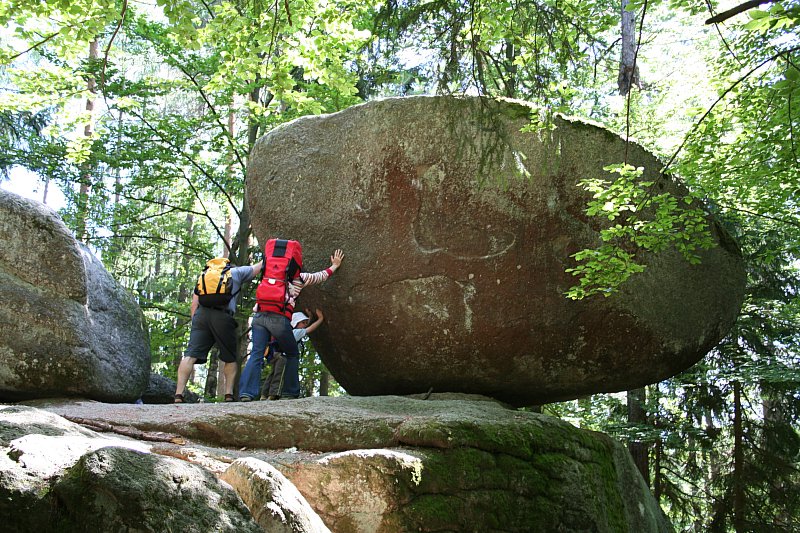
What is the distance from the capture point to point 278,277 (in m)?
7.16

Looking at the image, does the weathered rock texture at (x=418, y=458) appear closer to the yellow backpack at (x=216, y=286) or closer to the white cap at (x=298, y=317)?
the yellow backpack at (x=216, y=286)

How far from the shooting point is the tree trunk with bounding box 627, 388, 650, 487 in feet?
35.5

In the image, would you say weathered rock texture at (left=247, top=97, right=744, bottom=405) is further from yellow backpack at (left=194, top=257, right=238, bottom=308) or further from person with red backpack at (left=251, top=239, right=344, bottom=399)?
yellow backpack at (left=194, top=257, right=238, bottom=308)

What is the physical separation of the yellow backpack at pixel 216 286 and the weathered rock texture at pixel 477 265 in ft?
2.98

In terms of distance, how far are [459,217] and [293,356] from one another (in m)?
2.25

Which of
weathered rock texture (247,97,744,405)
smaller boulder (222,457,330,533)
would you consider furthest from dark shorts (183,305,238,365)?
smaller boulder (222,457,330,533)

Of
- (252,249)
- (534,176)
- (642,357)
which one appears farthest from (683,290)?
(252,249)

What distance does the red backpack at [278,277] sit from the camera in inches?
281

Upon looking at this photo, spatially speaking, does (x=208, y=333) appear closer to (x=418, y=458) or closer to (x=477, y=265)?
(x=477, y=265)

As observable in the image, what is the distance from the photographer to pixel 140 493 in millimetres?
2830

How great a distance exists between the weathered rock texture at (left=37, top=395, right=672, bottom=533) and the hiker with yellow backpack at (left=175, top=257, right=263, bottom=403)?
141 centimetres

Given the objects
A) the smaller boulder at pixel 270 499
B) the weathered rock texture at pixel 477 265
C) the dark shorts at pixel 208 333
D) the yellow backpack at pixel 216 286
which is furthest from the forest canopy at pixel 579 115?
the smaller boulder at pixel 270 499

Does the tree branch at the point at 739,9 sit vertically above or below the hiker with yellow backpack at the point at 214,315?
above

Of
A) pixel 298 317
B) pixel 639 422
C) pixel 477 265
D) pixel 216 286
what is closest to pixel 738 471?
pixel 639 422
